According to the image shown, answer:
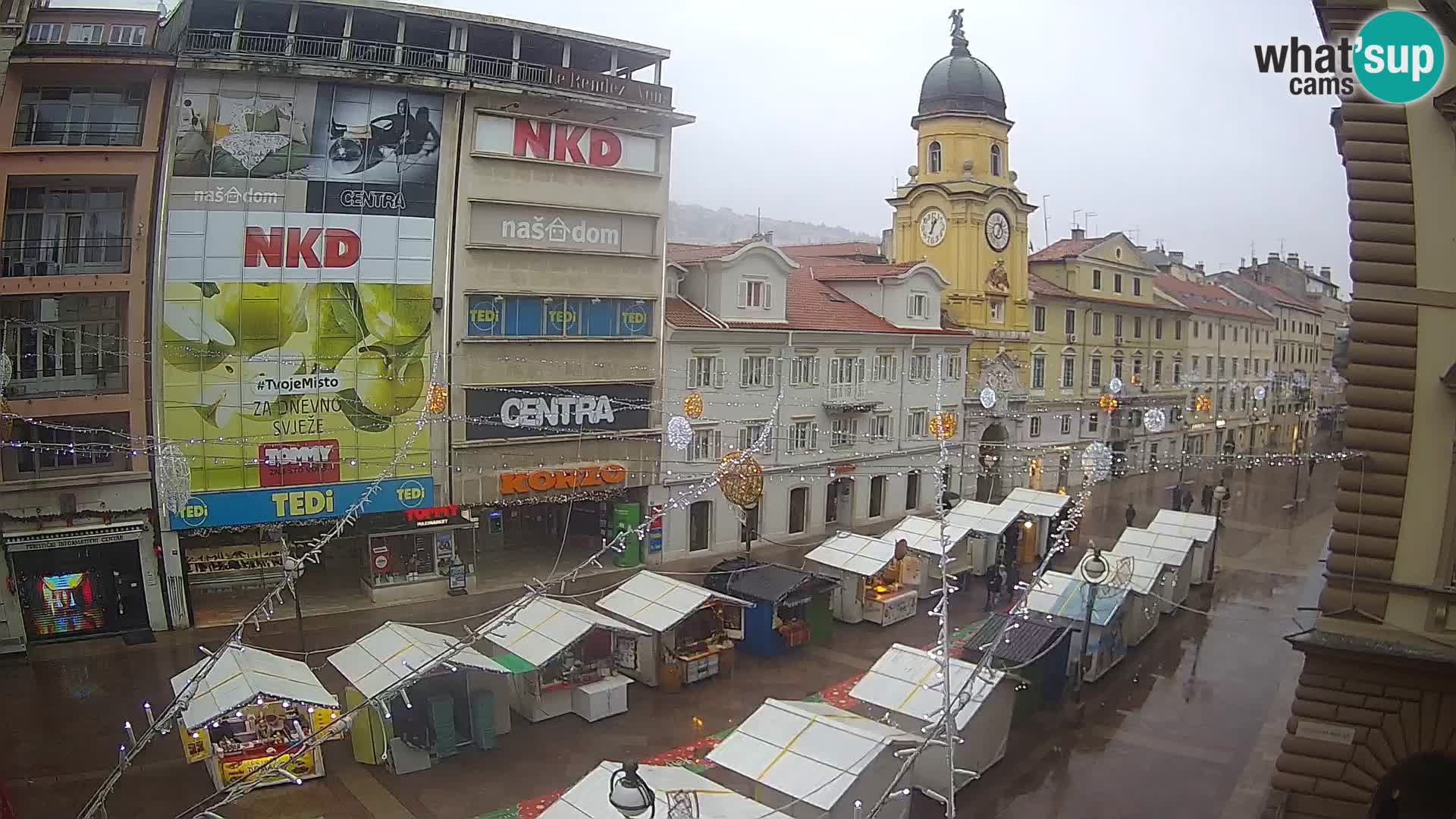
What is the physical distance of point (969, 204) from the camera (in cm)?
4038

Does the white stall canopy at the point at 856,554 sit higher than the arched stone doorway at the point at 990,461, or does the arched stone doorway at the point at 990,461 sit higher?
the arched stone doorway at the point at 990,461

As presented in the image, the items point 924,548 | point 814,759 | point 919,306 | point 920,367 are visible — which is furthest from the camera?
point 919,306

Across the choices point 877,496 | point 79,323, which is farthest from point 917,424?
point 79,323

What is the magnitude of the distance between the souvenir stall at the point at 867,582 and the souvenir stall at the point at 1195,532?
728 centimetres

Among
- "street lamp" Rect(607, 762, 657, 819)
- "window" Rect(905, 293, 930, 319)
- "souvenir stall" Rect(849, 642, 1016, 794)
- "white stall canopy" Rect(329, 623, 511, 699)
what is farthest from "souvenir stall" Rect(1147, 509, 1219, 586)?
"street lamp" Rect(607, 762, 657, 819)

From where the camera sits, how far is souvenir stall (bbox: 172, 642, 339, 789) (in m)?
14.9

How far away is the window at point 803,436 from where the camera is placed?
3427 centimetres

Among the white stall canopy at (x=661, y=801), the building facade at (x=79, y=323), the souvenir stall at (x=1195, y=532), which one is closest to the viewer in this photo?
the white stall canopy at (x=661, y=801)

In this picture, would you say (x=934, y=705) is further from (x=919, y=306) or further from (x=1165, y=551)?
(x=919, y=306)

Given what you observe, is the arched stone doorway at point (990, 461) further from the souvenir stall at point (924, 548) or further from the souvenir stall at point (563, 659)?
the souvenir stall at point (563, 659)

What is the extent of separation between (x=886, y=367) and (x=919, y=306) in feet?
11.0

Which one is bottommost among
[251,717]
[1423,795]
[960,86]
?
[251,717]

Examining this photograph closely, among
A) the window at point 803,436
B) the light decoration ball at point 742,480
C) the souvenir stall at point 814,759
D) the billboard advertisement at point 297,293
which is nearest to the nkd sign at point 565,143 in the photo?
the billboard advertisement at point 297,293

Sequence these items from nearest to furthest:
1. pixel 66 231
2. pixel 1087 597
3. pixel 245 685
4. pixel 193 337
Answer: pixel 245 685 → pixel 1087 597 → pixel 66 231 → pixel 193 337
